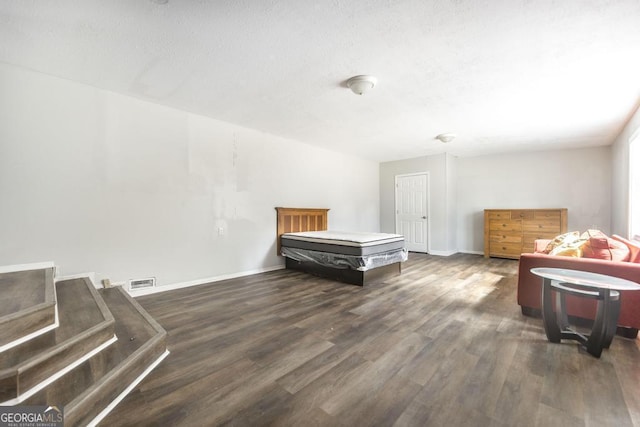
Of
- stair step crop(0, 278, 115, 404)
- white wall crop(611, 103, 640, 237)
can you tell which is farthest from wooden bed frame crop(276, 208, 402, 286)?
white wall crop(611, 103, 640, 237)

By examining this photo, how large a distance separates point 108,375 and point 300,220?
3829 millimetres

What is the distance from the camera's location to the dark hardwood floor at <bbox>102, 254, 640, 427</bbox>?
1.35m

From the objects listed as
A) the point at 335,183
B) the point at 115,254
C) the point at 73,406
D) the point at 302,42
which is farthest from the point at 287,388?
the point at 335,183

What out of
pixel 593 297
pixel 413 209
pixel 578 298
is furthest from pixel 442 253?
pixel 593 297

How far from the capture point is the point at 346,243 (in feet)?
12.6

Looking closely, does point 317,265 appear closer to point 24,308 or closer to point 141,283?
point 141,283

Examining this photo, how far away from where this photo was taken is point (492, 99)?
3.15 meters

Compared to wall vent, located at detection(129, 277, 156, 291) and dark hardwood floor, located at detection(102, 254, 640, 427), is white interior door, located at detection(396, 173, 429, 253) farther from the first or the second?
wall vent, located at detection(129, 277, 156, 291)

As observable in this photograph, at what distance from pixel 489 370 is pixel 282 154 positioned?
4069 millimetres

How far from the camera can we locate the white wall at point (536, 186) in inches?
203

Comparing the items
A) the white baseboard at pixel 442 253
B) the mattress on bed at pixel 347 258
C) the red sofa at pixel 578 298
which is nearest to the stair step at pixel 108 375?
the mattress on bed at pixel 347 258

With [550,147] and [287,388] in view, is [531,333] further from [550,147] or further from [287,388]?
[550,147]

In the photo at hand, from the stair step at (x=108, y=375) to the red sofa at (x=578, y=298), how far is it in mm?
3175

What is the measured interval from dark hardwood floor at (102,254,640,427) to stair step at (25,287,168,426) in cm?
9
